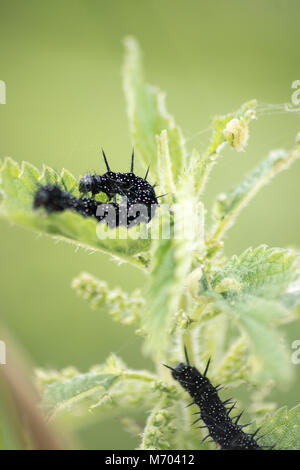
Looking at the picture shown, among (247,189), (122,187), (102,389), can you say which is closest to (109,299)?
(102,389)

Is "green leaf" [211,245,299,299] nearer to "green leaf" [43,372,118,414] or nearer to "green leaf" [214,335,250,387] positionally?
"green leaf" [214,335,250,387]

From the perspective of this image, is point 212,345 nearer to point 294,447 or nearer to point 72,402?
point 294,447

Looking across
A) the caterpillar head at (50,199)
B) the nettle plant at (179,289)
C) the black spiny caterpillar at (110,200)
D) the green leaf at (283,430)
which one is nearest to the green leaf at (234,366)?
the nettle plant at (179,289)

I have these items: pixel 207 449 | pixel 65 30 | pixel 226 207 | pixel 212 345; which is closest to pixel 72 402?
pixel 207 449

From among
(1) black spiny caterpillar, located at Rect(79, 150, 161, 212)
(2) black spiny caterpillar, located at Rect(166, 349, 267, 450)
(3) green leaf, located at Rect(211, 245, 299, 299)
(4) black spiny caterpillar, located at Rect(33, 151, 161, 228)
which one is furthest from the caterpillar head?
(2) black spiny caterpillar, located at Rect(166, 349, 267, 450)

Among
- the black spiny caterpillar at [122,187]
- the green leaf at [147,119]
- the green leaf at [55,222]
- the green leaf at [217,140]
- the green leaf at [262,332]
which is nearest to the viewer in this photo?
the green leaf at [262,332]

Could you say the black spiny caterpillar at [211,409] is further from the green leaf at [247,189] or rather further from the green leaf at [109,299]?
the green leaf at [247,189]
